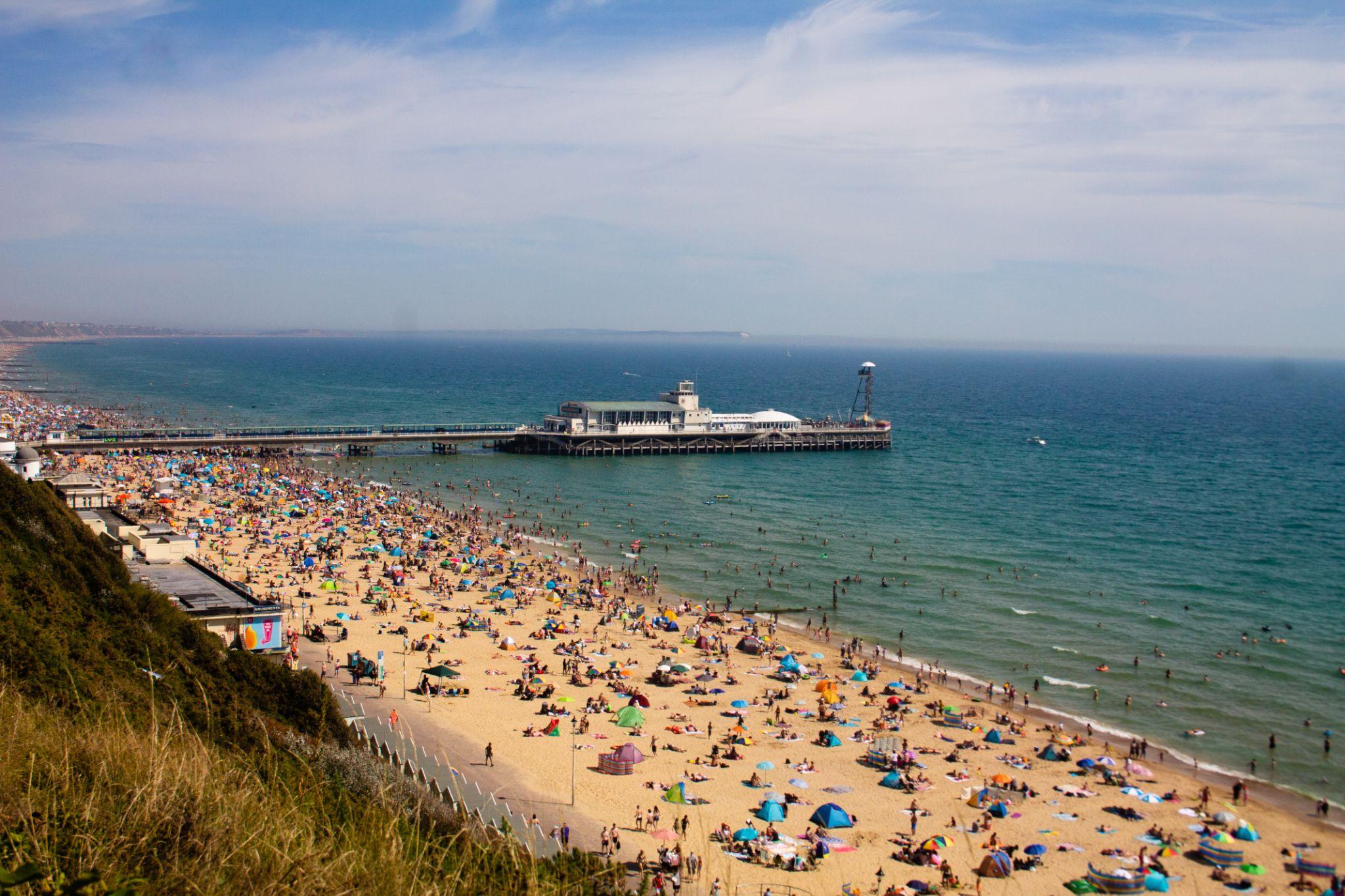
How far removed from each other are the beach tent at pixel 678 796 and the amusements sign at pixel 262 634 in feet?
37.4

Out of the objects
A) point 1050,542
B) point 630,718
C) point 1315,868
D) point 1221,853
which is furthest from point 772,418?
point 1315,868

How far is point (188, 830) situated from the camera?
777 cm

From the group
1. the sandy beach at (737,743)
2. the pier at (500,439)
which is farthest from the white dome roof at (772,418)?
the sandy beach at (737,743)

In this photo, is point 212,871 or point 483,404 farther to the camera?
point 483,404

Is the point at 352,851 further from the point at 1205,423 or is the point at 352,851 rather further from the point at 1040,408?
the point at 1040,408

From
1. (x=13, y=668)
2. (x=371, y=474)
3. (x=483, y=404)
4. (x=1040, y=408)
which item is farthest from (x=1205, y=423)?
(x=13, y=668)

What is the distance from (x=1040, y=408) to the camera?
143 metres

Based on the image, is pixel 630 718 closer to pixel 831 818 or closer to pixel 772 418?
pixel 831 818

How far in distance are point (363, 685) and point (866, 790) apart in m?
15.1

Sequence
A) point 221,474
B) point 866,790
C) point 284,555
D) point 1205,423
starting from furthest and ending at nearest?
point 1205,423
point 221,474
point 284,555
point 866,790

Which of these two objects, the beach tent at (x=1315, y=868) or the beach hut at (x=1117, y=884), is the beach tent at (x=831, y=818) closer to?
the beach hut at (x=1117, y=884)

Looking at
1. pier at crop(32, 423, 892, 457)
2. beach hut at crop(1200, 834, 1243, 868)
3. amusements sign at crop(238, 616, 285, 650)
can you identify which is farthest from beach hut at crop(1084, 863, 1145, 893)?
pier at crop(32, 423, 892, 457)

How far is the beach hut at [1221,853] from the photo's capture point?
72.2ft

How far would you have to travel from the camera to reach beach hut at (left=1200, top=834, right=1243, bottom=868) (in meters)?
22.0
